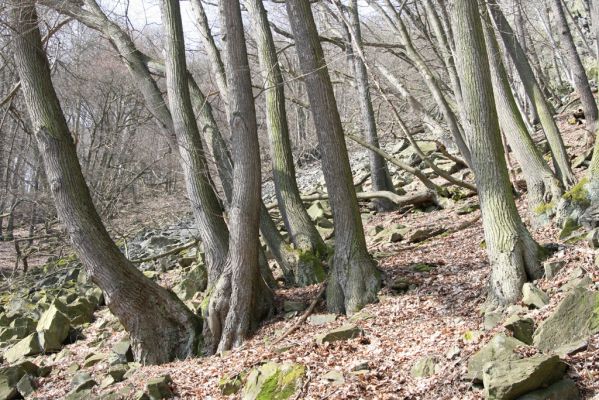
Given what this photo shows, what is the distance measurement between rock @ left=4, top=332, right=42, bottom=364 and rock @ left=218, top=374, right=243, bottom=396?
4752 millimetres

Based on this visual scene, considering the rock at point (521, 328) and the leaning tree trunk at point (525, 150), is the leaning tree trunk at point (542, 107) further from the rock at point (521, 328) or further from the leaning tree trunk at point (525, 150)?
the rock at point (521, 328)

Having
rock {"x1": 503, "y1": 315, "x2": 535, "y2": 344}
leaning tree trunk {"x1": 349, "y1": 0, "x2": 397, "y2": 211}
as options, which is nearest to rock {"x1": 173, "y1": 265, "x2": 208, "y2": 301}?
leaning tree trunk {"x1": 349, "y1": 0, "x2": 397, "y2": 211}

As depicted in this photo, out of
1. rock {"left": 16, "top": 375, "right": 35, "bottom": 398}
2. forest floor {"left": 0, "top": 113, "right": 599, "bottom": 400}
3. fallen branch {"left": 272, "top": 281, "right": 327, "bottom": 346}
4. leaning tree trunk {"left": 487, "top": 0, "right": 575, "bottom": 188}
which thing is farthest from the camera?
leaning tree trunk {"left": 487, "top": 0, "right": 575, "bottom": 188}

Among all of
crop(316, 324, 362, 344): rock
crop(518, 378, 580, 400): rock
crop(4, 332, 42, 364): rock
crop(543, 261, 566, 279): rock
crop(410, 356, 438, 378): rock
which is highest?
crop(4, 332, 42, 364): rock

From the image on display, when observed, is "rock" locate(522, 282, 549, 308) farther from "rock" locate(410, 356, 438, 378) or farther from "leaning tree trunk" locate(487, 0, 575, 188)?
"leaning tree trunk" locate(487, 0, 575, 188)

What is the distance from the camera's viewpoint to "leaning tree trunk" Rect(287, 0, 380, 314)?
7555mm

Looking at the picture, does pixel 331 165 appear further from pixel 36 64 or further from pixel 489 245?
pixel 36 64

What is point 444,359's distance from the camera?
525 centimetres

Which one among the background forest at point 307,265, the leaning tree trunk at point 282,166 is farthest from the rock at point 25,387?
the leaning tree trunk at point 282,166

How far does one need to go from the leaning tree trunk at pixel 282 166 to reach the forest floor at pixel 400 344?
30.7 inches

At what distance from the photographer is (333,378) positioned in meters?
5.53

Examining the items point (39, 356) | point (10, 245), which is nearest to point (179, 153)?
point (39, 356)

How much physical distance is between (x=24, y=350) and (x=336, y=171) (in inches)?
227

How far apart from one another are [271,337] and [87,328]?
4.73 metres
